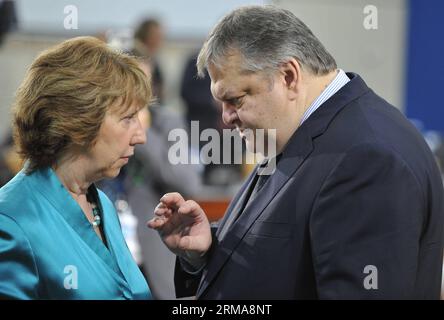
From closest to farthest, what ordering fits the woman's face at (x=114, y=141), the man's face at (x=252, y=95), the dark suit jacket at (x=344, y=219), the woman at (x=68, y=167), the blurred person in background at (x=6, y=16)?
the dark suit jacket at (x=344, y=219), the woman at (x=68, y=167), the man's face at (x=252, y=95), the woman's face at (x=114, y=141), the blurred person in background at (x=6, y=16)

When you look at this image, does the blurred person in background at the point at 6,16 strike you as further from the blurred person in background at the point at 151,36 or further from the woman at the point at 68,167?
the woman at the point at 68,167

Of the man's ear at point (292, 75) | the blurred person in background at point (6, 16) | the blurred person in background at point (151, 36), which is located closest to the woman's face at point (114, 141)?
the man's ear at point (292, 75)

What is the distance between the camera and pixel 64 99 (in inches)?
90.3

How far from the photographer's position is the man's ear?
224 centimetres

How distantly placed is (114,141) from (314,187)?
2.27 ft

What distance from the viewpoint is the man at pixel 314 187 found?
203 centimetres

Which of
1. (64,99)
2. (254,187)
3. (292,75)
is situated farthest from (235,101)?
(64,99)

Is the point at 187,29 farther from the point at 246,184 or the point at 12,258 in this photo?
the point at 12,258

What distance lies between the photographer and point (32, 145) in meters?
2.32

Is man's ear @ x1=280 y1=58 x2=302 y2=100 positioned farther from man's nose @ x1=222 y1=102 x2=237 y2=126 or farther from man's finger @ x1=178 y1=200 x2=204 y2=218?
man's finger @ x1=178 y1=200 x2=204 y2=218

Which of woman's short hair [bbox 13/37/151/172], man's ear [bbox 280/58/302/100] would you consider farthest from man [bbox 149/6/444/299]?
woman's short hair [bbox 13/37/151/172]

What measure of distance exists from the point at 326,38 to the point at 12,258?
14.3 feet

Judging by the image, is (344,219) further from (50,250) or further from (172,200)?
(50,250)

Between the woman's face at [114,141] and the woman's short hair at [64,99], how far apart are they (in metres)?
0.03
